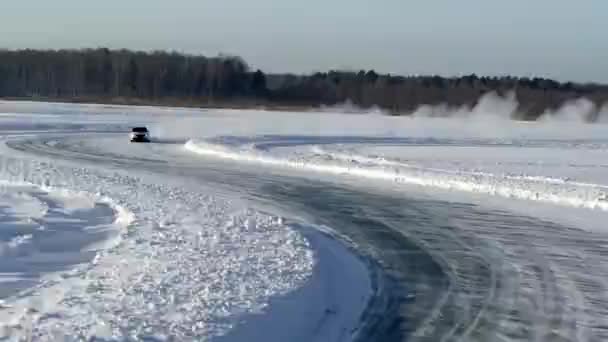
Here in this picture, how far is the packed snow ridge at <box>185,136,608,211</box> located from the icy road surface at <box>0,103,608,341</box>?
0.34 ft

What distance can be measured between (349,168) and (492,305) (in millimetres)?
23013

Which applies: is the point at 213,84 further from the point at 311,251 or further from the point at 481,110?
the point at 311,251

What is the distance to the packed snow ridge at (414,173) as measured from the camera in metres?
25.6

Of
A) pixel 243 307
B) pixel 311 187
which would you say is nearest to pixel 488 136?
pixel 311 187

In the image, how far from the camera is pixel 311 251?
49.5 ft

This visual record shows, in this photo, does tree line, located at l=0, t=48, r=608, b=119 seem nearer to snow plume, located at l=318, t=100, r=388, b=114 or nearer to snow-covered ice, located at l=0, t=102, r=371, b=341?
snow plume, located at l=318, t=100, r=388, b=114

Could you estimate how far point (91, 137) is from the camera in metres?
56.0

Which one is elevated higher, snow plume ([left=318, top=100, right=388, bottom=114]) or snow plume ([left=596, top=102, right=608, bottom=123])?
snow plume ([left=596, top=102, right=608, bottom=123])

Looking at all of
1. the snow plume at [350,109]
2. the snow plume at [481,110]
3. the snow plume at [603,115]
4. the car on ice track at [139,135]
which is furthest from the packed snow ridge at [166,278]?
the snow plume at [350,109]

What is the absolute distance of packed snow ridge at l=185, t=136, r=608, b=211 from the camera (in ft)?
84.0

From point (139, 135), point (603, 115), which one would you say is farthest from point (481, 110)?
point (139, 135)

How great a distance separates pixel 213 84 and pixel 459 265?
150 m

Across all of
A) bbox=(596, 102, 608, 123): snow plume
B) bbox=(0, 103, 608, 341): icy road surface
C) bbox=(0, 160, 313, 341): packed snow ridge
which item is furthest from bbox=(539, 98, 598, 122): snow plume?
bbox=(0, 160, 313, 341): packed snow ridge

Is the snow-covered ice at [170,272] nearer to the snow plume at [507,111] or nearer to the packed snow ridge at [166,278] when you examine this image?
the packed snow ridge at [166,278]
